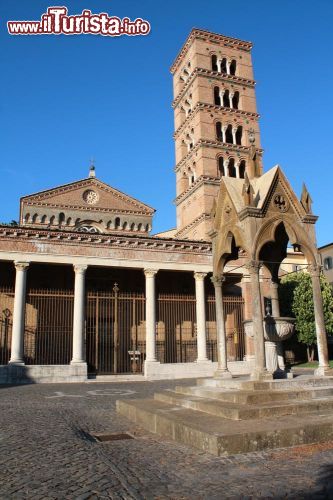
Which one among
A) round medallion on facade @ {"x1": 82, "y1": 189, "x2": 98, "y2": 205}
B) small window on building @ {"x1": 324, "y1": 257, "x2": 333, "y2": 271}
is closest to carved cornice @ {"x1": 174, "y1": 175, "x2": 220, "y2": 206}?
round medallion on facade @ {"x1": 82, "y1": 189, "x2": 98, "y2": 205}

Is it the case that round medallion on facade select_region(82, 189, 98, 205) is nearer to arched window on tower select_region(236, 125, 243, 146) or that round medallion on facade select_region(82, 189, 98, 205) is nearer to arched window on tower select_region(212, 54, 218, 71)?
arched window on tower select_region(236, 125, 243, 146)

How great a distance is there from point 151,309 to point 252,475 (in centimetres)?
1786

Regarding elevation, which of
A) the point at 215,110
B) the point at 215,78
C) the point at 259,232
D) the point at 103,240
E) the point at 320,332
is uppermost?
the point at 215,78

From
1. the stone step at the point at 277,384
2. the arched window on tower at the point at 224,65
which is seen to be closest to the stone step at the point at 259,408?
the stone step at the point at 277,384

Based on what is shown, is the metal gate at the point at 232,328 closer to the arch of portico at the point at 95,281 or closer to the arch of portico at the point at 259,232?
the arch of portico at the point at 95,281

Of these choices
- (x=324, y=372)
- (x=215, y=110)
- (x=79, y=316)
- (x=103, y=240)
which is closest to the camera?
(x=324, y=372)

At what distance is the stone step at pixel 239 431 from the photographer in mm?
5031

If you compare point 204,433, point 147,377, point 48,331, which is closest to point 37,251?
point 48,331

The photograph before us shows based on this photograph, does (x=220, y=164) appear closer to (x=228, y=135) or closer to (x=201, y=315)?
(x=228, y=135)

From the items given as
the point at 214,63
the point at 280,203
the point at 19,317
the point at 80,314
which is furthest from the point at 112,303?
the point at 214,63

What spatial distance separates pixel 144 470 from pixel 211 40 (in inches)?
1418

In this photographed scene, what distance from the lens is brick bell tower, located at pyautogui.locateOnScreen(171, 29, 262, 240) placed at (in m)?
31.0

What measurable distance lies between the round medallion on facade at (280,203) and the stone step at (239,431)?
4.45 m

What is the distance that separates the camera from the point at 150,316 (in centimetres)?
2197
